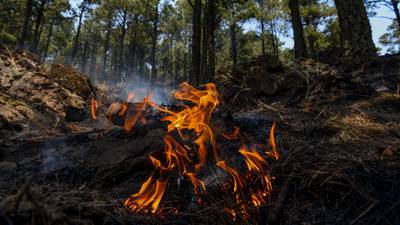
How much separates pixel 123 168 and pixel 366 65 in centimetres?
629

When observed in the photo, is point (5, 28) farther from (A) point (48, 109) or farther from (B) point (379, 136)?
(B) point (379, 136)

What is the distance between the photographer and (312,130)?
476cm

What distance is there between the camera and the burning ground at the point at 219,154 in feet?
7.73

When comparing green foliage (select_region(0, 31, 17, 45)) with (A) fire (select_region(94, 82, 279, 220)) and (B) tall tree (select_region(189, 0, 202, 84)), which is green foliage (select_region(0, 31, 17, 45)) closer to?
(B) tall tree (select_region(189, 0, 202, 84))

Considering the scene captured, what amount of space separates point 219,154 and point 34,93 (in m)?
7.28

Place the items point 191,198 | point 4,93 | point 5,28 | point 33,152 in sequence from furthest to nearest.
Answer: point 5,28 → point 4,93 → point 33,152 → point 191,198

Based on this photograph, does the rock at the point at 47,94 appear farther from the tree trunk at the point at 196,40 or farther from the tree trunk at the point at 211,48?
the tree trunk at the point at 211,48

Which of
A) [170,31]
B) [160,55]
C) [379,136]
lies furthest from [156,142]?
[160,55]

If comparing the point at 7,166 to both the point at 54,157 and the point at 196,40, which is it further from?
the point at 196,40

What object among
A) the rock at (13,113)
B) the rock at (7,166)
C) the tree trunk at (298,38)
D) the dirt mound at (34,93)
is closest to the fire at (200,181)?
the rock at (7,166)

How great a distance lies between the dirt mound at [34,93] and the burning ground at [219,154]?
0.13 ft

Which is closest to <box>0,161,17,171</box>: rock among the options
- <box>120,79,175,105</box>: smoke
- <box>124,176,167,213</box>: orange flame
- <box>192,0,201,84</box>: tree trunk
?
<box>124,176,167,213</box>: orange flame

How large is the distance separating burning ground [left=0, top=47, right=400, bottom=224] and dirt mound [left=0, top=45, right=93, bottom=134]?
0.04 m

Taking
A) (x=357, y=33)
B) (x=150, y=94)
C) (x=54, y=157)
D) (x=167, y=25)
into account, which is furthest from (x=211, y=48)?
(x=167, y=25)
